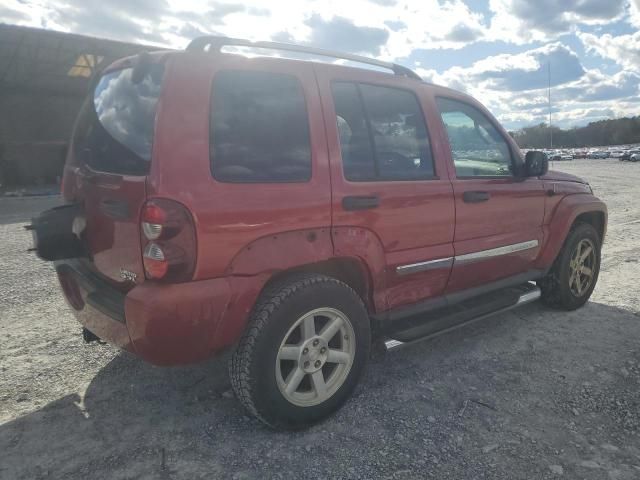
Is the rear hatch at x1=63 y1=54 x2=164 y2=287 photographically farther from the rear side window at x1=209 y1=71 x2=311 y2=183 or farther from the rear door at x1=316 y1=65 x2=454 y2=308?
the rear door at x1=316 y1=65 x2=454 y2=308

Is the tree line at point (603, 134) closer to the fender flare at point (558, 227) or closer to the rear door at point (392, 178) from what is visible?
the fender flare at point (558, 227)

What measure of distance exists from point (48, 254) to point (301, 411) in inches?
63.0

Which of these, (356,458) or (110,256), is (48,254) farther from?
(356,458)

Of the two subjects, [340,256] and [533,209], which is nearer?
[340,256]

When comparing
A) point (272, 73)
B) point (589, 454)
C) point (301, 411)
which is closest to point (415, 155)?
point (272, 73)

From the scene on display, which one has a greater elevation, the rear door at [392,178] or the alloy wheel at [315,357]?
the rear door at [392,178]

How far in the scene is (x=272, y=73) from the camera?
2.44 m

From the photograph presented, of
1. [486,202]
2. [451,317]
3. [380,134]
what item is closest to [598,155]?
[486,202]

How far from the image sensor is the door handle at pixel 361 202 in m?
2.58

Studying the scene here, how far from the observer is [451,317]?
3248 millimetres

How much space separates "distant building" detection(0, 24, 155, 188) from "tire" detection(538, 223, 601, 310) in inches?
707

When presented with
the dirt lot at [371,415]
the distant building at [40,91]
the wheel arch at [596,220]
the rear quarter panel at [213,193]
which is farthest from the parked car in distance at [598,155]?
the rear quarter panel at [213,193]

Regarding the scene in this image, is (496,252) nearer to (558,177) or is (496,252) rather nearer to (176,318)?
(558,177)

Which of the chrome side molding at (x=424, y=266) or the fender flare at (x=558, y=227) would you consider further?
the fender flare at (x=558, y=227)
